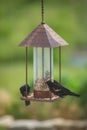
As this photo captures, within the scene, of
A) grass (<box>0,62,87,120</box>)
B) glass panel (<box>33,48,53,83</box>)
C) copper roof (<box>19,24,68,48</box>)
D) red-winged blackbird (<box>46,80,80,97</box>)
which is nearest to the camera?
copper roof (<box>19,24,68,48</box>)

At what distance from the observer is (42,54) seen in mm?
3955

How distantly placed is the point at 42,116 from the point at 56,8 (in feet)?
6.26

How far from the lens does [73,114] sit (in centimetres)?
862

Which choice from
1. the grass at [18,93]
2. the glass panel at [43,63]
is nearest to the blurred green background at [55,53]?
the grass at [18,93]

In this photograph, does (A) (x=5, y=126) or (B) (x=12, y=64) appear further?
(B) (x=12, y=64)

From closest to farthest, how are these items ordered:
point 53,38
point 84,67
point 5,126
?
point 53,38, point 5,126, point 84,67

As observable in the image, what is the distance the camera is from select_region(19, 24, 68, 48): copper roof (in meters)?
3.65

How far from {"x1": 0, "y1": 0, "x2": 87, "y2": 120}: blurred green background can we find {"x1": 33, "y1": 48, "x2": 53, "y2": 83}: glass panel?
166 inches

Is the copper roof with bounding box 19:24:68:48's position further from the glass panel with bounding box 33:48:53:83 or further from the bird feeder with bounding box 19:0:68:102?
the glass panel with bounding box 33:48:53:83

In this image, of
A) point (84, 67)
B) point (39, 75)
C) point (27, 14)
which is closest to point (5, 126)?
point (84, 67)

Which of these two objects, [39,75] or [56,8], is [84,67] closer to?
[56,8]

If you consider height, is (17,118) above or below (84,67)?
below

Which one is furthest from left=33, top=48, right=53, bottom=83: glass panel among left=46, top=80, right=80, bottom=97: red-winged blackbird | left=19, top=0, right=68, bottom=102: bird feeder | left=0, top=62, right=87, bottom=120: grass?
left=0, top=62, right=87, bottom=120: grass

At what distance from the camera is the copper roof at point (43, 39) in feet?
12.0
